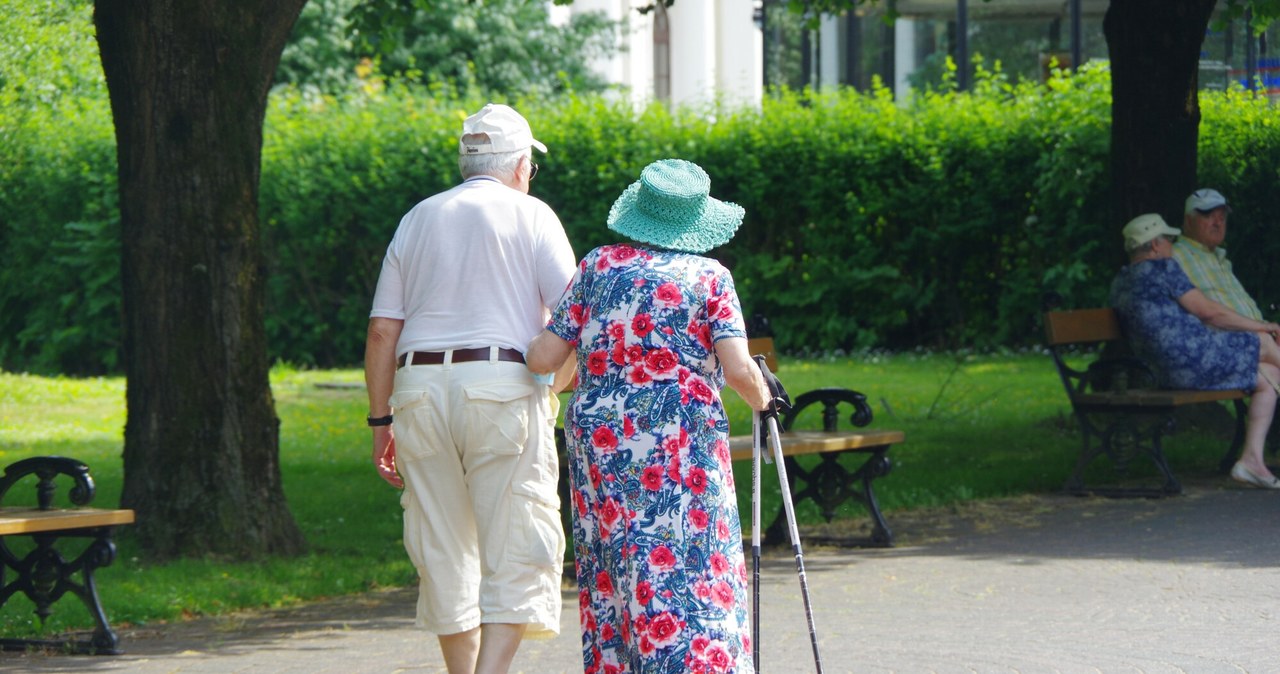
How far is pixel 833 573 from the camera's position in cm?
782

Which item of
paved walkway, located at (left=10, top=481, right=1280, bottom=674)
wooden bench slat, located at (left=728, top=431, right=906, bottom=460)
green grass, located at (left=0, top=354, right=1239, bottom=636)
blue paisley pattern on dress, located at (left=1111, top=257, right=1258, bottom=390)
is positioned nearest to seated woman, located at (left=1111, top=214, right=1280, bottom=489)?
blue paisley pattern on dress, located at (left=1111, top=257, right=1258, bottom=390)

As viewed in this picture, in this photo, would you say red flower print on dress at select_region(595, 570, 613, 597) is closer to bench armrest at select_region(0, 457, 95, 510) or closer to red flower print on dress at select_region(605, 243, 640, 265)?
red flower print on dress at select_region(605, 243, 640, 265)

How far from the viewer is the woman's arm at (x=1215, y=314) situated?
1026cm

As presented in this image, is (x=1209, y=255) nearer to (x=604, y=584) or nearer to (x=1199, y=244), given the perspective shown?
(x=1199, y=244)

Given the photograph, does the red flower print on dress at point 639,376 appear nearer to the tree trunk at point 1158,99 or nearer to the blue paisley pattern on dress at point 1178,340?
the blue paisley pattern on dress at point 1178,340

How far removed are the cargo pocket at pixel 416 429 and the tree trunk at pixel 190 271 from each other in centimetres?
305

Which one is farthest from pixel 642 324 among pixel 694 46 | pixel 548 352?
pixel 694 46

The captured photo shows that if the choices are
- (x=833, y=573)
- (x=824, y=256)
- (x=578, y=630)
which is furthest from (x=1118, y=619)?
(x=824, y=256)

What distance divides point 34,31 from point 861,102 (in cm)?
897

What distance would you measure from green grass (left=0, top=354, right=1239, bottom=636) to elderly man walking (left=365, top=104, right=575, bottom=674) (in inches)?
97.6

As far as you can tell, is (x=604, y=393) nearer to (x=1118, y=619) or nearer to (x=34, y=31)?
(x=1118, y=619)

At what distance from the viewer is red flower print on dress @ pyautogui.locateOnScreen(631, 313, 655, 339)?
15.6ft

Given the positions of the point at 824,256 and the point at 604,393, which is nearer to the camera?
the point at 604,393

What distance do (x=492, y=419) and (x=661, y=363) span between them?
0.56 metres
